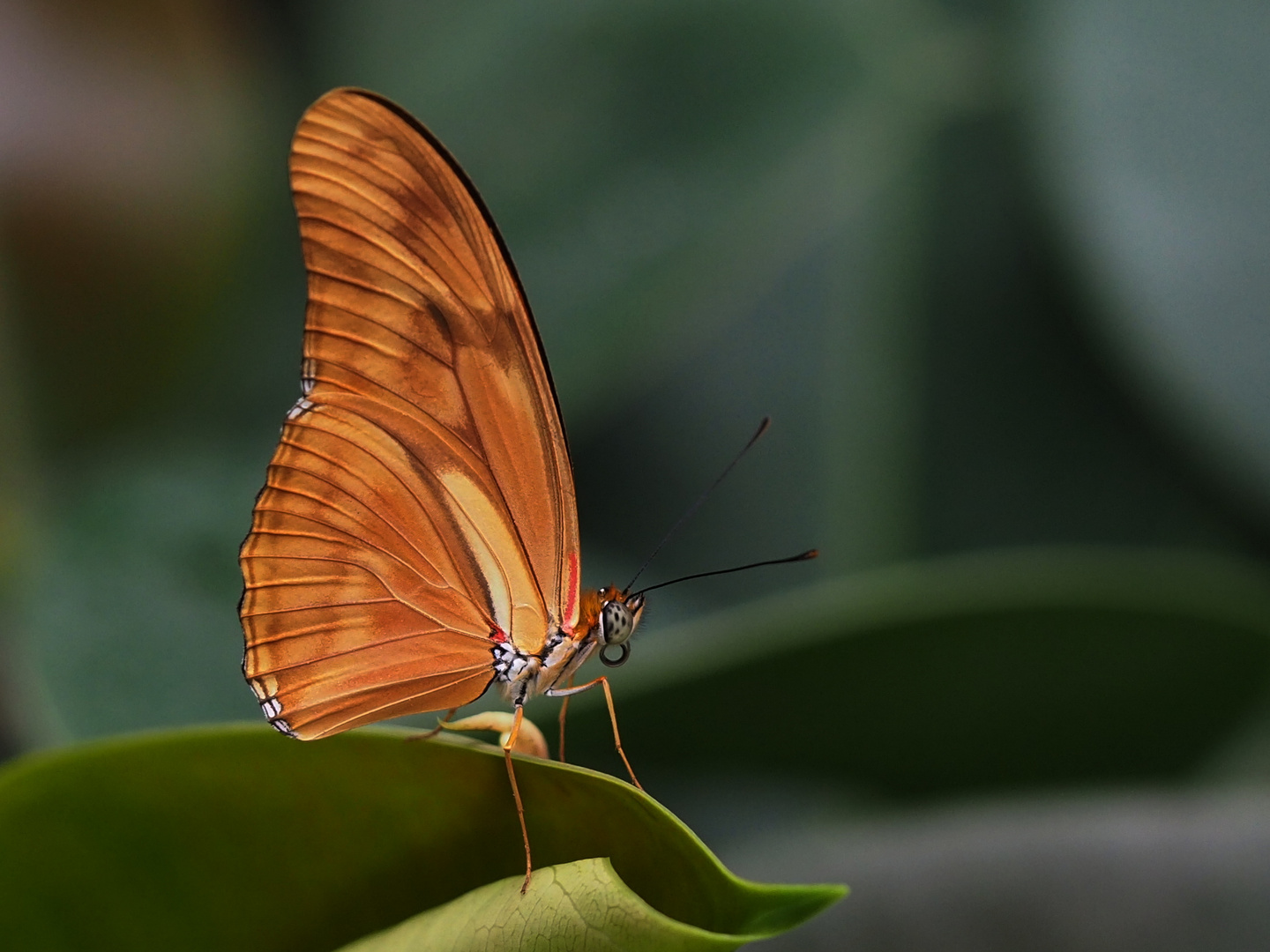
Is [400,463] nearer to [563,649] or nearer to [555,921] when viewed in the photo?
[563,649]

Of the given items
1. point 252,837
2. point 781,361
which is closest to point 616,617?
point 252,837

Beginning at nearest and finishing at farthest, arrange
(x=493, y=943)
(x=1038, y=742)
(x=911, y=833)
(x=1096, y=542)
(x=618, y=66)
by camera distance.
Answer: (x=493, y=943) < (x=911, y=833) < (x=1038, y=742) < (x=1096, y=542) < (x=618, y=66)

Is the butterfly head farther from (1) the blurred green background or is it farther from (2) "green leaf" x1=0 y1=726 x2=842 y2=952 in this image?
(2) "green leaf" x1=0 y1=726 x2=842 y2=952

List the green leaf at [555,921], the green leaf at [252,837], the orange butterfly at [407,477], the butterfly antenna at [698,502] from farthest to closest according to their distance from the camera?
1. the butterfly antenna at [698,502]
2. the orange butterfly at [407,477]
3. the green leaf at [252,837]
4. the green leaf at [555,921]

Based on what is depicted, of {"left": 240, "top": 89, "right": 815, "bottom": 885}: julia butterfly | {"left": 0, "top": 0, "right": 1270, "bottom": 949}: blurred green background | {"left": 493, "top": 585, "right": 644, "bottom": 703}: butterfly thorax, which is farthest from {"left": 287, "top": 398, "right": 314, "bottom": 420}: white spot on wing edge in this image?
{"left": 0, "top": 0, "right": 1270, "bottom": 949}: blurred green background

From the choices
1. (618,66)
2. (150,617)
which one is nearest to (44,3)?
(618,66)

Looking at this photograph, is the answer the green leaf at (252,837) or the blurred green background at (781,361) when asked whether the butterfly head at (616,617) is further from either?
the green leaf at (252,837)

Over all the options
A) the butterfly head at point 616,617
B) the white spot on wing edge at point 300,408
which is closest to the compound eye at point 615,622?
the butterfly head at point 616,617

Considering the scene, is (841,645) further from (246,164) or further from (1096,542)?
(246,164)
